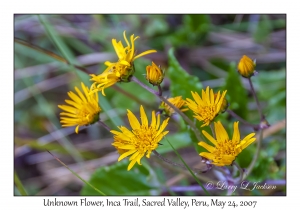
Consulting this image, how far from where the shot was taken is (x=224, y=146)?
1.38m

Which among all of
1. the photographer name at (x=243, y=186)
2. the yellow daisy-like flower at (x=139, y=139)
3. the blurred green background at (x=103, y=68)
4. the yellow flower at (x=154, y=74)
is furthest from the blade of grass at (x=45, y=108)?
the yellow flower at (x=154, y=74)

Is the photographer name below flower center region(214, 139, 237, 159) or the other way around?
below

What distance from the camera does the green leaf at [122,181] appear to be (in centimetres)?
200

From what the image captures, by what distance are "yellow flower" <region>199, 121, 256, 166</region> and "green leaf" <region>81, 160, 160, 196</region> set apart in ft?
2.21

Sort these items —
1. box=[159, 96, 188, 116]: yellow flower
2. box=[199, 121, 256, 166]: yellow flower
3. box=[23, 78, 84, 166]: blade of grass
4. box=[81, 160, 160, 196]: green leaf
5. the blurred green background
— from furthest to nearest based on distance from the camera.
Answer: box=[23, 78, 84, 166]: blade of grass → the blurred green background → box=[81, 160, 160, 196]: green leaf → box=[159, 96, 188, 116]: yellow flower → box=[199, 121, 256, 166]: yellow flower

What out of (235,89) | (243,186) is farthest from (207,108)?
(235,89)

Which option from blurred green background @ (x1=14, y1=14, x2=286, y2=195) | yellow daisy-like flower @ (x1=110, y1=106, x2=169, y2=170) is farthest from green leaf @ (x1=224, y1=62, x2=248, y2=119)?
yellow daisy-like flower @ (x1=110, y1=106, x2=169, y2=170)

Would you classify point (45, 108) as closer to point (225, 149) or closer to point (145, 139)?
point (145, 139)

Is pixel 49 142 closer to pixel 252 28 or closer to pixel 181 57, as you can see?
pixel 181 57

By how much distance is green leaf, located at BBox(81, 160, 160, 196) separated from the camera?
2.00m

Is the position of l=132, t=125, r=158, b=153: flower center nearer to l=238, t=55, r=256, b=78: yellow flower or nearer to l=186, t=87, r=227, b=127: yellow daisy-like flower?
l=186, t=87, r=227, b=127: yellow daisy-like flower

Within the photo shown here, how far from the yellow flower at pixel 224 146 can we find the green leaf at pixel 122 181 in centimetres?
67

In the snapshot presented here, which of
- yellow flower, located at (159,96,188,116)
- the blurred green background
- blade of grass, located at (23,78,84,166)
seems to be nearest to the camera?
yellow flower, located at (159,96,188,116)
